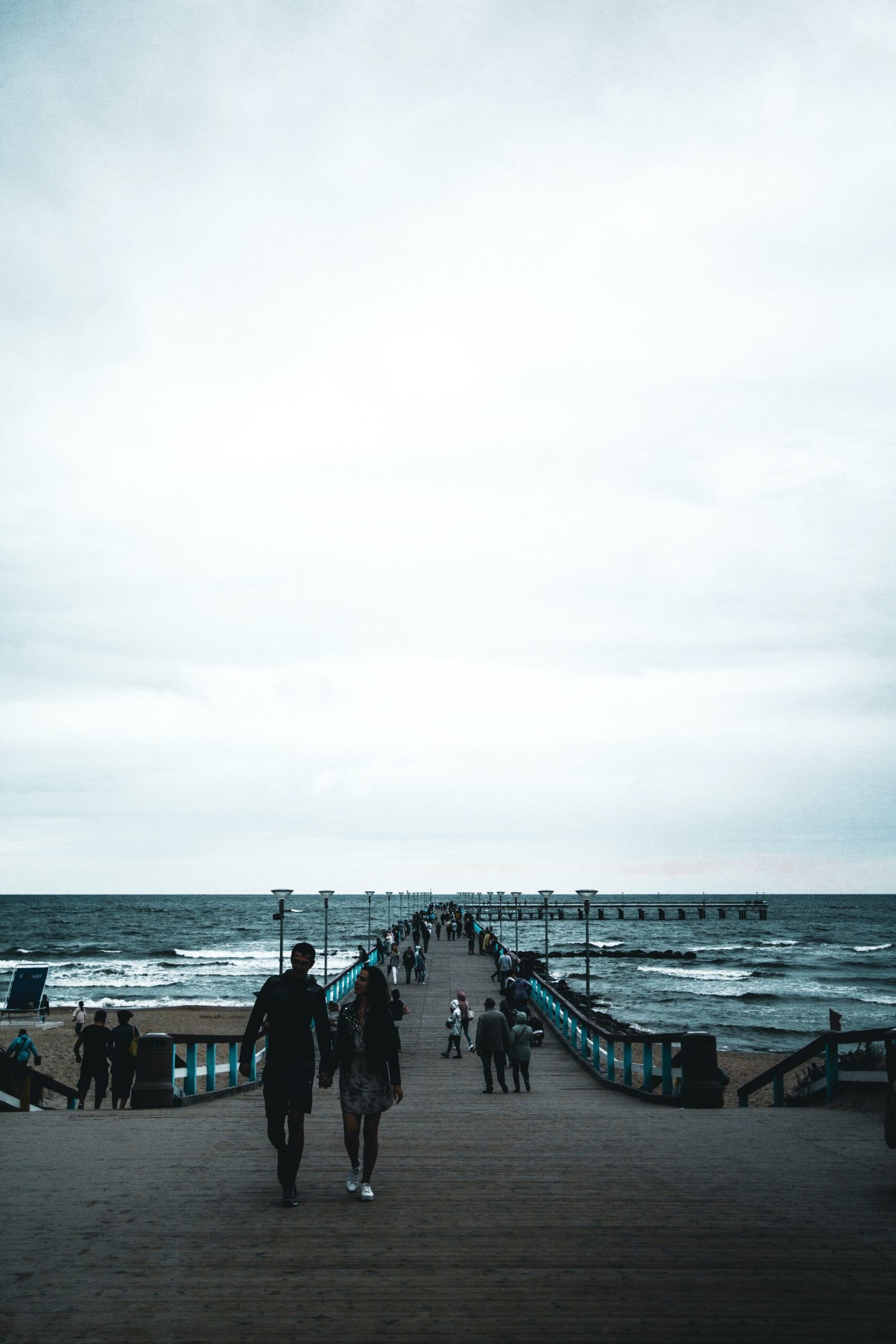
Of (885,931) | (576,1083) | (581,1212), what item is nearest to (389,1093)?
(581,1212)

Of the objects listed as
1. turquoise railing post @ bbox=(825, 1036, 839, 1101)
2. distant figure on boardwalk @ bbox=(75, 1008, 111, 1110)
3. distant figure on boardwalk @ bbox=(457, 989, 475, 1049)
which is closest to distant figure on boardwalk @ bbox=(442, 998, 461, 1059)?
distant figure on boardwalk @ bbox=(457, 989, 475, 1049)

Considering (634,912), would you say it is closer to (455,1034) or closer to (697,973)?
(697,973)

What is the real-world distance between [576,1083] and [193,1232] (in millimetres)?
10989

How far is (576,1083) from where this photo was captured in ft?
53.0

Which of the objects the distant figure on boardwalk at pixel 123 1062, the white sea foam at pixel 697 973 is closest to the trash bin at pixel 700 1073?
the distant figure on boardwalk at pixel 123 1062

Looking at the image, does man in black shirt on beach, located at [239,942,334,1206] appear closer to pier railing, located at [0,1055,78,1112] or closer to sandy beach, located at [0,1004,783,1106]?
pier railing, located at [0,1055,78,1112]

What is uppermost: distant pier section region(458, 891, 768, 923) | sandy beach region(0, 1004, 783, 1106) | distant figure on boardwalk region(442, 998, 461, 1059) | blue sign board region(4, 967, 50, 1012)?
distant figure on boardwalk region(442, 998, 461, 1059)

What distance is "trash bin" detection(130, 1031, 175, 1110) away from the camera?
38.2 feet

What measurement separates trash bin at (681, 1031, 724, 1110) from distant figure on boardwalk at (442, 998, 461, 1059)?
8316 mm

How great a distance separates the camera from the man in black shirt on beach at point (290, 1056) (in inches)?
269

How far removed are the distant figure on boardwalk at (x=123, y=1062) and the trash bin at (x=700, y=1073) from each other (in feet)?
23.0

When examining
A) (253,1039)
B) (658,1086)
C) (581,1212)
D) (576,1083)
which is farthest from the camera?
(658,1086)

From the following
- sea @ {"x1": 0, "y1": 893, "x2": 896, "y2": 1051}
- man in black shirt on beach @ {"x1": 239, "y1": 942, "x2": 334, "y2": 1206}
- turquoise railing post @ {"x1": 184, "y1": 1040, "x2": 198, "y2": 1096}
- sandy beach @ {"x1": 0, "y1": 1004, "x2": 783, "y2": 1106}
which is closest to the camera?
man in black shirt on beach @ {"x1": 239, "y1": 942, "x2": 334, "y2": 1206}

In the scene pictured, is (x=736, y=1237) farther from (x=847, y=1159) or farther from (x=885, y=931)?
(x=885, y=931)
